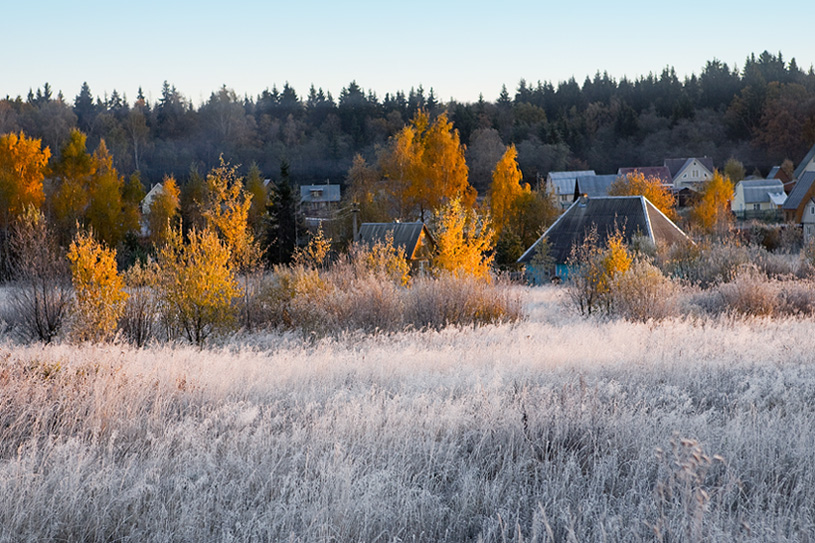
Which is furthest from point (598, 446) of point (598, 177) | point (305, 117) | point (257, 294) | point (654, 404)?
point (305, 117)

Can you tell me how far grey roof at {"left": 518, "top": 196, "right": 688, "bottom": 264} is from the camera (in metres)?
28.4

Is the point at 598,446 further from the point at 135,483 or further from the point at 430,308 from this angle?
the point at 430,308

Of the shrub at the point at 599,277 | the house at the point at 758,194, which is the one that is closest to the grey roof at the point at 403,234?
the shrub at the point at 599,277

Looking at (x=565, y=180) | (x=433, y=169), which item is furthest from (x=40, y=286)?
(x=565, y=180)

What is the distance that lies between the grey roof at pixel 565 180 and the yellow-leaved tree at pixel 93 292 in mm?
62778

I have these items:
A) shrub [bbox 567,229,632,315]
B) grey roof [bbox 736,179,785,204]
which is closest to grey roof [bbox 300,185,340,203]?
grey roof [bbox 736,179,785,204]

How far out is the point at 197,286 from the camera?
11.5 metres

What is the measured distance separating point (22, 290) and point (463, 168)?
24.3 metres

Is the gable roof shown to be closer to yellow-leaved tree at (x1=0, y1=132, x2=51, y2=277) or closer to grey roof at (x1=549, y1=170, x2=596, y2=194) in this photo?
grey roof at (x1=549, y1=170, x2=596, y2=194)

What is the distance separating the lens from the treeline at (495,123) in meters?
70.1

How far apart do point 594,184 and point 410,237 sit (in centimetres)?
4261

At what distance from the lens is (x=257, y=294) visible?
1391cm

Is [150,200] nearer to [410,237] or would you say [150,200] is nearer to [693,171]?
[410,237]

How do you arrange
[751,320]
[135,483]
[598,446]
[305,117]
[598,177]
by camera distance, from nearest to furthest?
[135,483] → [598,446] → [751,320] → [598,177] → [305,117]
